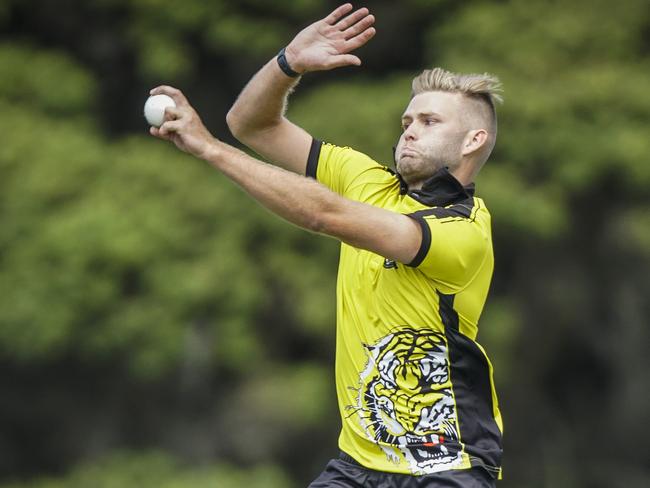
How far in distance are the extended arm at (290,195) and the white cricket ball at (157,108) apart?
19mm

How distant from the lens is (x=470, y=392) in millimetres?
4227

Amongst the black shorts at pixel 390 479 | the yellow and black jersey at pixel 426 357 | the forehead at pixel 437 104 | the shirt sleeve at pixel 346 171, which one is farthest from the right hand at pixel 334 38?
the black shorts at pixel 390 479

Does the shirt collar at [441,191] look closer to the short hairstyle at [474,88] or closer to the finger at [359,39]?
the short hairstyle at [474,88]

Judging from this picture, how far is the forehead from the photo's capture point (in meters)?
4.48

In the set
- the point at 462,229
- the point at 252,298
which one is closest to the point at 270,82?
the point at 462,229

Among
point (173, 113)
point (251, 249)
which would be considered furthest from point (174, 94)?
point (251, 249)

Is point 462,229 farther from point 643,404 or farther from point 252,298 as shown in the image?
point 643,404

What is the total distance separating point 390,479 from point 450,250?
2.83 ft

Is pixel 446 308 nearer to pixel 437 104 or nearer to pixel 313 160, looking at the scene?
pixel 437 104

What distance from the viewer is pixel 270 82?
181 inches

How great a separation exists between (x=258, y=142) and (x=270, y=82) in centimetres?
33

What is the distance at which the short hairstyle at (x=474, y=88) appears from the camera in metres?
4.54

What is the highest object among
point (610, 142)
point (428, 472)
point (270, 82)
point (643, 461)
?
point (610, 142)

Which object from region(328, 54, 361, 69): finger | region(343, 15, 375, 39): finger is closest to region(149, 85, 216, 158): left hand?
region(328, 54, 361, 69): finger
